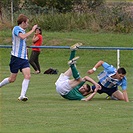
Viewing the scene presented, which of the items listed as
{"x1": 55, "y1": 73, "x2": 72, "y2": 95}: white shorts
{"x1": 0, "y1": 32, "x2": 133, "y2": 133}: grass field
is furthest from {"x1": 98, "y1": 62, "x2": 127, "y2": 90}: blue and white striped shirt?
{"x1": 55, "y1": 73, "x2": 72, "y2": 95}: white shorts

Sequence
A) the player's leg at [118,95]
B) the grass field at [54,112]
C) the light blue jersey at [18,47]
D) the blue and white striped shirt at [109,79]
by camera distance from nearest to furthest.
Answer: the grass field at [54,112], the light blue jersey at [18,47], the blue and white striped shirt at [109,79], the player's leg at [118,95]

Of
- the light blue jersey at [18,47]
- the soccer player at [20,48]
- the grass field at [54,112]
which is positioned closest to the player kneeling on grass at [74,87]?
the grass field at [54,112]

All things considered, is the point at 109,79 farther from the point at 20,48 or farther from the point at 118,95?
the point at 20,48

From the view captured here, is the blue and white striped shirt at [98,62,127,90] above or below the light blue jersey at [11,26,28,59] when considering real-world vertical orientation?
below

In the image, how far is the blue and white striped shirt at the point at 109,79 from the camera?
46.8 ft

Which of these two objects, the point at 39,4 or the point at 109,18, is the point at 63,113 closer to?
the point at 109,18

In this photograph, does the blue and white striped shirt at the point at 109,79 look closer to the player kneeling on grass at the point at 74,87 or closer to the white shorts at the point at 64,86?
the player kneeling on grass at the point at 74,87

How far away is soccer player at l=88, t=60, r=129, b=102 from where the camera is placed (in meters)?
14.2

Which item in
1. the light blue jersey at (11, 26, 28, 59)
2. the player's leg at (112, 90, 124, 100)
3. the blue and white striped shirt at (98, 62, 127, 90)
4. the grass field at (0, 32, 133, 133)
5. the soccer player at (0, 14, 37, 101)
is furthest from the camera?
the player's leg at (112, 90, 124, 100)

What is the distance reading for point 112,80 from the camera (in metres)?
14.3

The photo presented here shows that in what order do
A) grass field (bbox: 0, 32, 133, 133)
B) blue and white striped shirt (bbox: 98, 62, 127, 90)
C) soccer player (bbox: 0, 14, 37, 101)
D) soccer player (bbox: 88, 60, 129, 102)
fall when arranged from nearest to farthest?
grass field (bbox: 0, 32, 133, 133) → soccer player (bbox: 0, 14, 37, 101) → soccer player (bbox: 88, 60, 129, 102) → blue and white striped shirt (bbox: 98, 62, 127, 90)

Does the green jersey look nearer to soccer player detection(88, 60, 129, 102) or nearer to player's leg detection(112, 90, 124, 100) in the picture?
soccer player detection(88, 60, 129, 102)

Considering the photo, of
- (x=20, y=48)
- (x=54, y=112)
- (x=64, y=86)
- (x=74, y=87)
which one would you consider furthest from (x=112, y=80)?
(x=54, y=112)

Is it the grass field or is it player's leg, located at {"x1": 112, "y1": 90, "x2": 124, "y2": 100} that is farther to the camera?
player's leg, located at {"x1": 112, "y1": 90, "x2": 124, "y2": 100}
